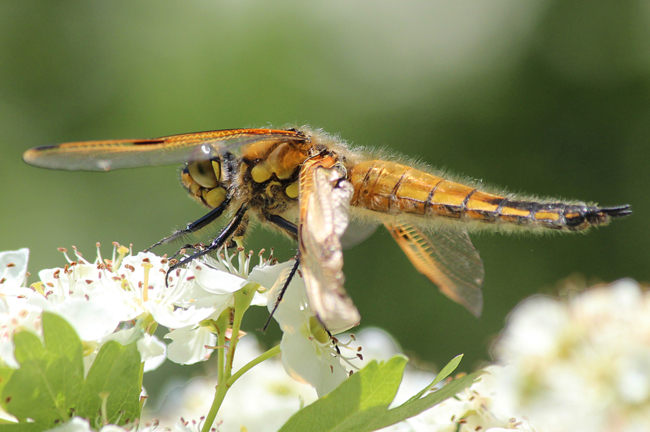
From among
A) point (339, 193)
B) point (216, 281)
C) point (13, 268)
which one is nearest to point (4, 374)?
point (216, 281)

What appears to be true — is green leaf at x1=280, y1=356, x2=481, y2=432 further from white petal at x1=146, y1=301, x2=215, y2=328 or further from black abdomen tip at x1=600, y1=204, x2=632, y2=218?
black abdomen tip at x1=600, y1=204, x2=632, y2=218

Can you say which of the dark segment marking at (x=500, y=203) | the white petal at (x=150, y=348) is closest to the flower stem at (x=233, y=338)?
the white petal at (x=150, y=348)

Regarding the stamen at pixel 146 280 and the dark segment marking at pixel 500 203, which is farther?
the dark segment marking at pixel 500 203

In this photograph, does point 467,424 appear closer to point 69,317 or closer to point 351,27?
point 69,317

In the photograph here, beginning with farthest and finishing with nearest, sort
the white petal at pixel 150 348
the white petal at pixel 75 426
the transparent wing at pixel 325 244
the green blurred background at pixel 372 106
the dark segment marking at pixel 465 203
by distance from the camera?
the green blurred background at pixel 372 106 < the dark segment marking at pixel 465 203 < the white petal at pixel 150 348 < the transparent wing at pixel 325 244 < the white petal at pixel 75 426

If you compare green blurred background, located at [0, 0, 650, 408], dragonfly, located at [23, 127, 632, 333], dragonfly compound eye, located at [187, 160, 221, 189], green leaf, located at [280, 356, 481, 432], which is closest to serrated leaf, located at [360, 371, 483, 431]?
green leaf, located at [280, 356, 481, 432]

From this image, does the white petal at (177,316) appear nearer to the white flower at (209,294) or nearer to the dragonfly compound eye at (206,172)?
the white flower at (209,294)
